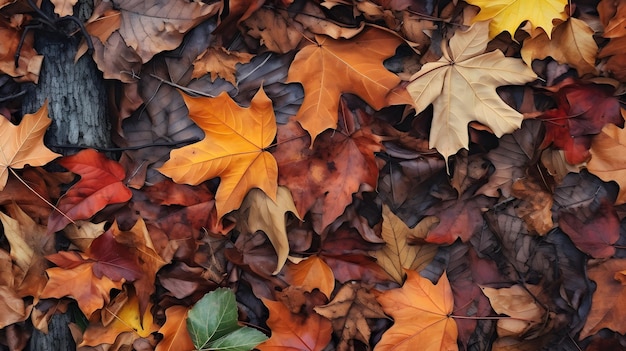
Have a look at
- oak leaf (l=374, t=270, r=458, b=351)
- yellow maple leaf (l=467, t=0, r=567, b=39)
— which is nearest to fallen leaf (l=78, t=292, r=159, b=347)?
oak leaf (l=374, t=270, r=458, b=351)

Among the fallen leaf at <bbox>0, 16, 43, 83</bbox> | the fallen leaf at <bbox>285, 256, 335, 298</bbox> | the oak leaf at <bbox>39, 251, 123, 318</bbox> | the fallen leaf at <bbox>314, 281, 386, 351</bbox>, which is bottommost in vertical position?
the fallen leaf at <bbox>314, 281, 386, 351</bbox>

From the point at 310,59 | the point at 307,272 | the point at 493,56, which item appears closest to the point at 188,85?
the point at 310,59

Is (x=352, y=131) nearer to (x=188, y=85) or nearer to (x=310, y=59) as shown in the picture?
(x=310, y=59)

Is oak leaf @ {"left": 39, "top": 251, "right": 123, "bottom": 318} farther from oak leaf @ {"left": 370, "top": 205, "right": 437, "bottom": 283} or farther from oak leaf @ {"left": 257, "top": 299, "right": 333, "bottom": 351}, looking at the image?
oak leaf @ {"left": 370, "top": 205, "right": 437, "bottom": 283}

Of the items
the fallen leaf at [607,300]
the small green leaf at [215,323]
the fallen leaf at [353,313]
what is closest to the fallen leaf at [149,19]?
the small green leaf at [215,323]

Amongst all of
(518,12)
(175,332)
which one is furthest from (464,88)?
(175,332)
